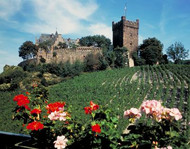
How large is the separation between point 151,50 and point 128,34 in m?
6.10

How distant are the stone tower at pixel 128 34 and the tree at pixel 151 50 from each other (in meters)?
2.48

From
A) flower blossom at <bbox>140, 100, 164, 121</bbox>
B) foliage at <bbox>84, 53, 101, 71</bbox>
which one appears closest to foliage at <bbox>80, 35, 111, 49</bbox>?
foliage at <bbox>84, 53, 101, 71</bbox>

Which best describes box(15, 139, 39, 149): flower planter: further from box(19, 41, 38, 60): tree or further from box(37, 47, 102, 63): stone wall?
box(19, 41, 38, 60): tree

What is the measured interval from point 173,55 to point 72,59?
30.5 meters

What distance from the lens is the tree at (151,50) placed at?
124 feet

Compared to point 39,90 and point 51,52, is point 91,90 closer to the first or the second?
point 39,90

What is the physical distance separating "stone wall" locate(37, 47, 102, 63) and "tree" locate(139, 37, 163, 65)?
10.2 meters

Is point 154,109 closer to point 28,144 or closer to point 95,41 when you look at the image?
point 28,144

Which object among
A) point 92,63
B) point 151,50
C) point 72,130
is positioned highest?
point 151,50

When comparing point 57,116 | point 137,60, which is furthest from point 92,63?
point 57,116

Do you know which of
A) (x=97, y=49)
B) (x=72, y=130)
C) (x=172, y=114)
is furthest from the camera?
(x=97, y=49)

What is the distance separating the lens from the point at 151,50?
37.3 meters

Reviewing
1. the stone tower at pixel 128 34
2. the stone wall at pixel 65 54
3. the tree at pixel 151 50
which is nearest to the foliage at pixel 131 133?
the stone wall at pixel 65 54

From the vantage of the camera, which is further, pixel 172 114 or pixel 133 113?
pixel 133 113
